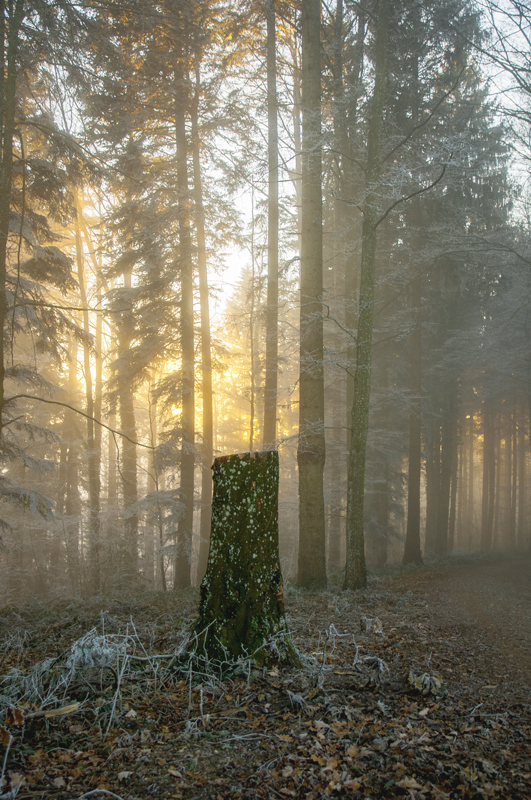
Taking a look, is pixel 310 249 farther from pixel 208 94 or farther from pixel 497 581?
pixel 497 581

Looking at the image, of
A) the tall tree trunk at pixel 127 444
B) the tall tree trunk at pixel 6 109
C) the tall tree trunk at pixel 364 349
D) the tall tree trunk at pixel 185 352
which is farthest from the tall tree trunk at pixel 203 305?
the tall tree trunk at pixel 6 109

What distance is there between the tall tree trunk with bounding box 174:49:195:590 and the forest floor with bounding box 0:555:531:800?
8.06m

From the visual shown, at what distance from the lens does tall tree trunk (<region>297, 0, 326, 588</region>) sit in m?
9.35

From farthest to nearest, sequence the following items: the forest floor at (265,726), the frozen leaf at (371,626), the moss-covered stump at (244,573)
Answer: the frozen leaf at (371,626) < the moss-covered stump at (244,573) < the forest floor at (265,726)

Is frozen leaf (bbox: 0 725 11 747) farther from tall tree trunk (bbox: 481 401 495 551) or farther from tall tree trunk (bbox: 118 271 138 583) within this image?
tall tree trunk (bbox: 481 401 495 551)

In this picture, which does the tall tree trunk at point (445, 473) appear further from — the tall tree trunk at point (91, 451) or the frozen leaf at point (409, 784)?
the frozen leaf at point (409, 784)

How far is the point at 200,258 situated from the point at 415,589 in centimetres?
1136

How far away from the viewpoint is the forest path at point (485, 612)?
4957mm

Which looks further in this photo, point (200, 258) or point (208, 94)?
point (200, 258)

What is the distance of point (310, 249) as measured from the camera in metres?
9.71

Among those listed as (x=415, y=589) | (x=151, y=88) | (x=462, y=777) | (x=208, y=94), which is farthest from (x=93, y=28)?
(x=415, y=589)

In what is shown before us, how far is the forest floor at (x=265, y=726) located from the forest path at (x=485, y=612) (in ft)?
0.68

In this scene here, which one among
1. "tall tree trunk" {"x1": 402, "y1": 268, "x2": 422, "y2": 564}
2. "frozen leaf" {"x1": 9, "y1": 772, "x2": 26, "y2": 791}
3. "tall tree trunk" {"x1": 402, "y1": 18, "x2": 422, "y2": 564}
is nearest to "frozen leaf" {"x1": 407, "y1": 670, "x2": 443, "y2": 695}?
"frozen leaf" {"x1": 9, "y1": 772, "x2": 26, "y2": 791}

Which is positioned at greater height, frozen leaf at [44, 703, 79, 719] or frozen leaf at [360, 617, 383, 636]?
frozen leaf at [44, 703, 79, 719]
